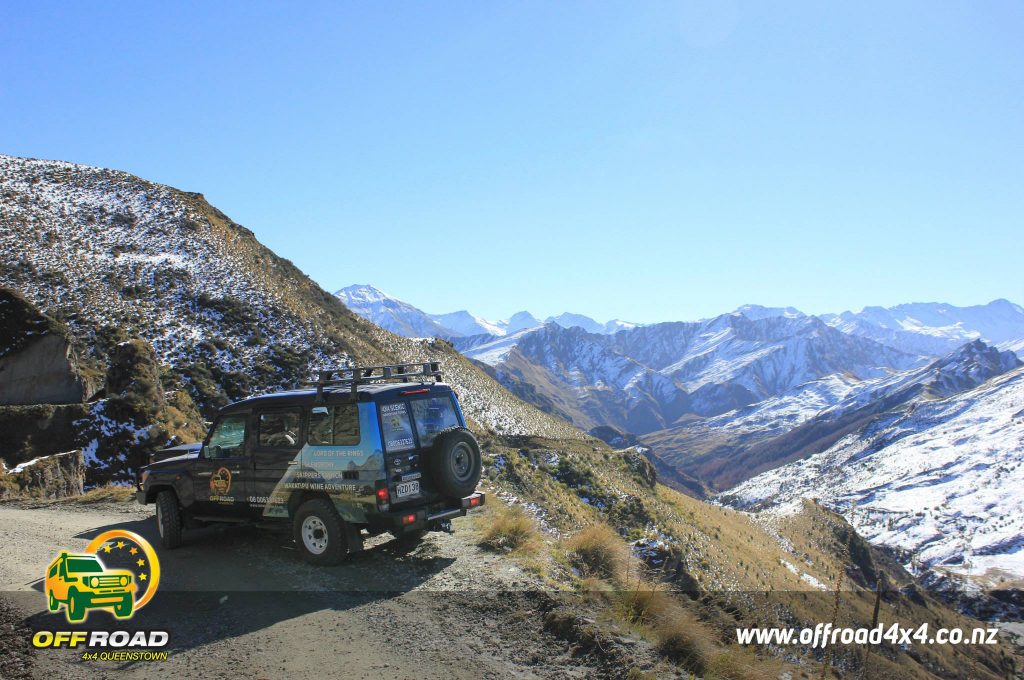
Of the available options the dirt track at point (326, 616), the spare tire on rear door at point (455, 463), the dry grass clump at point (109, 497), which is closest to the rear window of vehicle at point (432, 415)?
the spare tire on rear door at point (455, 463)

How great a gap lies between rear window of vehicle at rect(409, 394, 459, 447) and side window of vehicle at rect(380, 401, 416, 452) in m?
0.18

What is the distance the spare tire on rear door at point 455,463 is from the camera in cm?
921

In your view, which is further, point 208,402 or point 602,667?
point 208,402

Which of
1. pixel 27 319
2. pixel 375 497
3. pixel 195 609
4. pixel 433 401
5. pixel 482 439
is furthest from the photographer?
pixel 482 439

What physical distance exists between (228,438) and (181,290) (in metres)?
39.5

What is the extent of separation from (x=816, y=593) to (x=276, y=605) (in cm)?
5017

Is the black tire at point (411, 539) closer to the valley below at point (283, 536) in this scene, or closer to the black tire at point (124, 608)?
the valley below at point (283, 536)

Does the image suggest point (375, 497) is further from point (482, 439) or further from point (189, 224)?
point (189, 224)

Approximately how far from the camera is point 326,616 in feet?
25.0

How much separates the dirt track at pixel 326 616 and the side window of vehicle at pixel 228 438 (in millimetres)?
1741

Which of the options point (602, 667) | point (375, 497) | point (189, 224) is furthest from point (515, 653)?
point (189, 224)

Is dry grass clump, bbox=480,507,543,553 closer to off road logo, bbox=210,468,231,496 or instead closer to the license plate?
the license plate

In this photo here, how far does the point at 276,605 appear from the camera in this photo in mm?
7965

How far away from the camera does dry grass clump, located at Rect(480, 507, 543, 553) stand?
34.0ft
